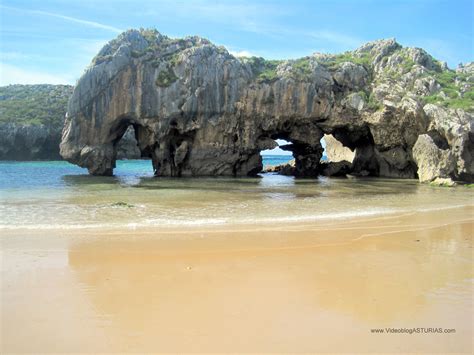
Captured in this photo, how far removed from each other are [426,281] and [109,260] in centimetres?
590

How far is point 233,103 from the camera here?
1453 inches

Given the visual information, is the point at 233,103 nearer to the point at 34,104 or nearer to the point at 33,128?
the point at 33,128

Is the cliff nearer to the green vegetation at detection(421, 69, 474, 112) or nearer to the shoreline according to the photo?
the green vegetation at detection(421, 69, 474, 112)

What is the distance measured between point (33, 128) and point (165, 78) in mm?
45418

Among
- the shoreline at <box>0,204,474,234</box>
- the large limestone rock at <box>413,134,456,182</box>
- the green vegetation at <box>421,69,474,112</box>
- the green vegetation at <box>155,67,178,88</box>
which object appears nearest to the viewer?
the shoreline at <box>0,204,474,234</box>

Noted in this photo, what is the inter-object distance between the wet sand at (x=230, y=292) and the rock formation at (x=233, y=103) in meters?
26.0

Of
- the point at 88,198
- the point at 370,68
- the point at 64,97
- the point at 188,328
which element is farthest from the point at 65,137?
the point at 64,97

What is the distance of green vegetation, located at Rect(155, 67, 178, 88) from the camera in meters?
35.8

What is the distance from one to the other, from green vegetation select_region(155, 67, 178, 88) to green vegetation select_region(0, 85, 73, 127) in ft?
152

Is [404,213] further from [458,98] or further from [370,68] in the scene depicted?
[370,68]

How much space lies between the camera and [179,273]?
7.43 meters

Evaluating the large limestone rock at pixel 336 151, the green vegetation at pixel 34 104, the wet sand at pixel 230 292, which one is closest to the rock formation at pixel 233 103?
the large limestone rock at pixel 336 151

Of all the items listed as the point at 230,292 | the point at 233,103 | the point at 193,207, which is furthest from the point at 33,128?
the point at 230,292

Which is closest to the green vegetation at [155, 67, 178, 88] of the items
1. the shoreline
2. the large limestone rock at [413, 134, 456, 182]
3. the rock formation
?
the rock formation
